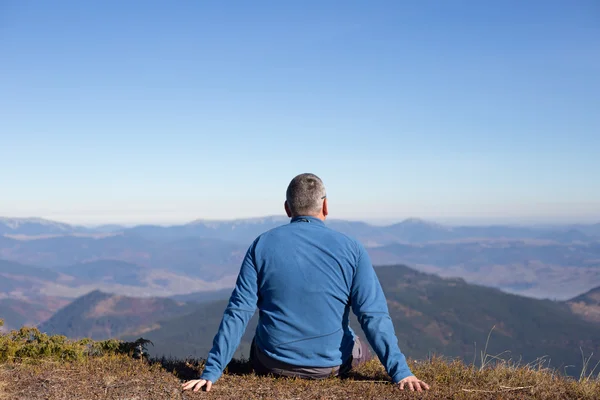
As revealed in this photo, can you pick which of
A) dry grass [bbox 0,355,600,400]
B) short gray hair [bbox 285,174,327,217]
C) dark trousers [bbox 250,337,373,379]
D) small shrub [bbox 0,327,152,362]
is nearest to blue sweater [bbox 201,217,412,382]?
short gray hair [bbox 285,174,327,217]

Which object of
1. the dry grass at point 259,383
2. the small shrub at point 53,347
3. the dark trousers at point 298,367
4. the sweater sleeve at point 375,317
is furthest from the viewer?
the small shrub at point 53,347

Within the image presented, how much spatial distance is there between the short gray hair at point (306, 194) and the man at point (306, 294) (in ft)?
0.04

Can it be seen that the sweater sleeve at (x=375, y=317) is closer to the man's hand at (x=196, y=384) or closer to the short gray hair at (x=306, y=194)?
the short gray hair at (x=306, y=194)

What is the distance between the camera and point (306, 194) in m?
6.24

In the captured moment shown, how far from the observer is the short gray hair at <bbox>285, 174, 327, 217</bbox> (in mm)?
6207

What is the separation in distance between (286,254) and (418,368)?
3.29 m

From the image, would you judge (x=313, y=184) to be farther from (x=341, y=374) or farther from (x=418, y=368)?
(x=418, y=368)

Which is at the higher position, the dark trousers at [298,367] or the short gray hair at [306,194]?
the short gray hair at [306,194]

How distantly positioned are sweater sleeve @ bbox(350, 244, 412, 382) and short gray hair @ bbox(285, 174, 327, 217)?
0.76 metres

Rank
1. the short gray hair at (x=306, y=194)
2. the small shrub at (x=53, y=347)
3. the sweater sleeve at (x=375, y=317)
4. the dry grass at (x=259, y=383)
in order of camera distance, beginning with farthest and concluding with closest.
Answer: the small shrub at (x=53, y=347)
the dry grass at (x=259, y=383)
the short gray hair at (x=306, y=194)
the sweater sleeve at (x=375, y=317)

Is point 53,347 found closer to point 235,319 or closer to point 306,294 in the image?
point 235,319

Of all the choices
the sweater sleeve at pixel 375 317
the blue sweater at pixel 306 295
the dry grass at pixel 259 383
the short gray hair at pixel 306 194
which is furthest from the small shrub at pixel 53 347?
the sweater sleeve at pixel 375 317

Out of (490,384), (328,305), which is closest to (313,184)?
(328,305)

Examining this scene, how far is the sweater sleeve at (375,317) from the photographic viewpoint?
6.03m
